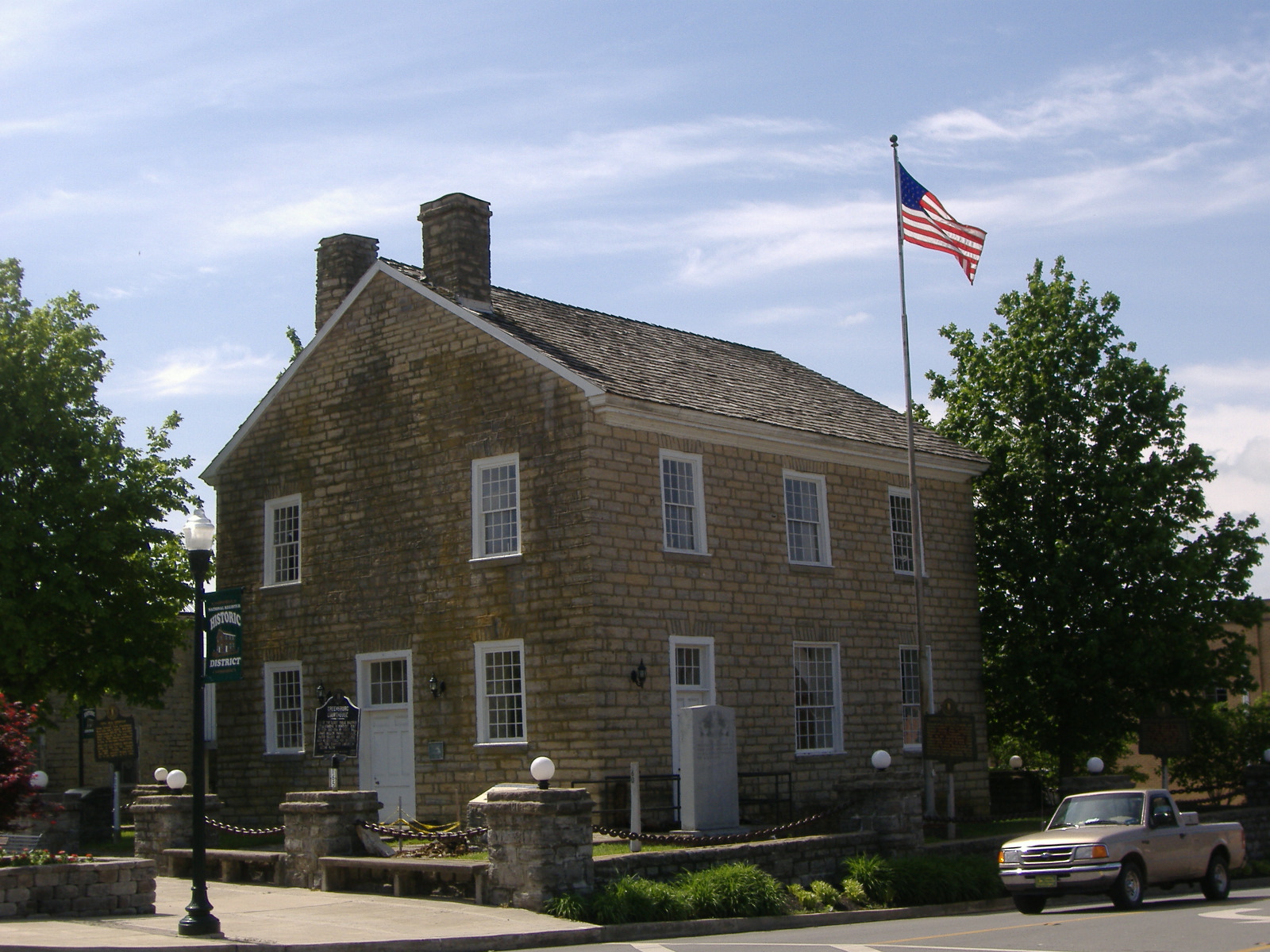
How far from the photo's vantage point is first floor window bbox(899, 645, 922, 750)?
26141 mm

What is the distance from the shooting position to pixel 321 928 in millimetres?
14352

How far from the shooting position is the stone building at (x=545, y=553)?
70.1 feet

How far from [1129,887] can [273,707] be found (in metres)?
15.5

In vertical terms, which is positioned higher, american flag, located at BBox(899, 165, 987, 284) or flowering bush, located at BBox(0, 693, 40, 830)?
american flag, located at BBox(899, 165, 987, 284)

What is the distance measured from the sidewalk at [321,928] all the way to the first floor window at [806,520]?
34.5 ft

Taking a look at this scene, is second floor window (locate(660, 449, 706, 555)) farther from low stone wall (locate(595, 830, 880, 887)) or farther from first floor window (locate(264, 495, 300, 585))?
first floor window (locate(264, 495, 300, 585))

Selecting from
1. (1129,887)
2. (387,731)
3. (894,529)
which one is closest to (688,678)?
(387,731)

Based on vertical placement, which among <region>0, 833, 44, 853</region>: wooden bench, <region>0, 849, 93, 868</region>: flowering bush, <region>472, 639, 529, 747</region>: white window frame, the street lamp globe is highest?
the street lamp globe

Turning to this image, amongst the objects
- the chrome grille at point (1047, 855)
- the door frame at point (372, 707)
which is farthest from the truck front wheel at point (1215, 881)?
the door frame at point (372, 707)

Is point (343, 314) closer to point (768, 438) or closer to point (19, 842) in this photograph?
point (768, 438)

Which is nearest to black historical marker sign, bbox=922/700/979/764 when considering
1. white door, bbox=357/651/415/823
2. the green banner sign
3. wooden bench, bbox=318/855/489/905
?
white door, bbox=357/651/415/823

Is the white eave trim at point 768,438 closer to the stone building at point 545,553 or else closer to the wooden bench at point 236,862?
the stone building at point 545,553

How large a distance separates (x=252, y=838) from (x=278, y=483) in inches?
259

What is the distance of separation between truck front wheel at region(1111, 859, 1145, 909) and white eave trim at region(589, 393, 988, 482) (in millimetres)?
9598
